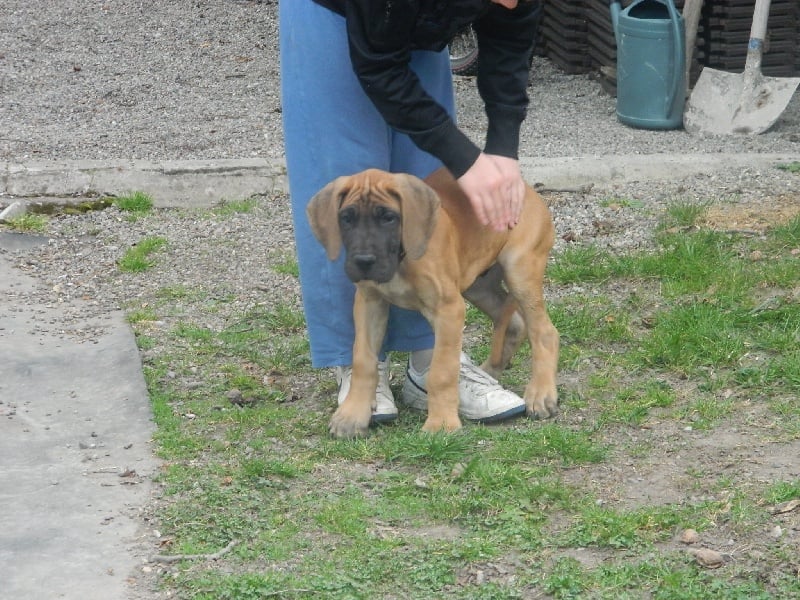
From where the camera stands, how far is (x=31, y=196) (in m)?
7.23

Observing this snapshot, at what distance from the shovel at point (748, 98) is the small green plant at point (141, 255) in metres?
4.04

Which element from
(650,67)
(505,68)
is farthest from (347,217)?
(650,67)

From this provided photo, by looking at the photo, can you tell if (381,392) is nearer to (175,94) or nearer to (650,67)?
(650,67)

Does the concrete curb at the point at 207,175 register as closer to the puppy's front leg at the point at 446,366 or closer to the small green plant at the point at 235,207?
the small green plant at the point at 235,207

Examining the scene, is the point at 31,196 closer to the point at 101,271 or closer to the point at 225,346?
the point at 101,271

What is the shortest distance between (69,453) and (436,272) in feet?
4.58

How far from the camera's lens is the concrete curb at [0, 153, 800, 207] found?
7.30 meters

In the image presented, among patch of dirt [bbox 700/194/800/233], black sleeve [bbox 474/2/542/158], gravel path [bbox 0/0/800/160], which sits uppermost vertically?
black sleeve [bbox 474/2/542/158]

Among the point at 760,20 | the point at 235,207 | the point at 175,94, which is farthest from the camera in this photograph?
the point at 175,94

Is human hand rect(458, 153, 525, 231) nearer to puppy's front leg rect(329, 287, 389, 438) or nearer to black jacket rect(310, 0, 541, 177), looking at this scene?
black jacket rect(310, 0, 541, 177)

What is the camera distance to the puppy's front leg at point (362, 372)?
440 centimetres

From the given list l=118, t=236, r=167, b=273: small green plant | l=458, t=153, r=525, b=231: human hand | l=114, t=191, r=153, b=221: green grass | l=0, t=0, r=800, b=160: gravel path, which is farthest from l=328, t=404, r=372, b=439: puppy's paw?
l=0, t=0, r=800, b=160: gravel path

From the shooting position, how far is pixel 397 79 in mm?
3900

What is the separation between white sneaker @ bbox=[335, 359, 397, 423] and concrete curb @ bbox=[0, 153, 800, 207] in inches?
110
